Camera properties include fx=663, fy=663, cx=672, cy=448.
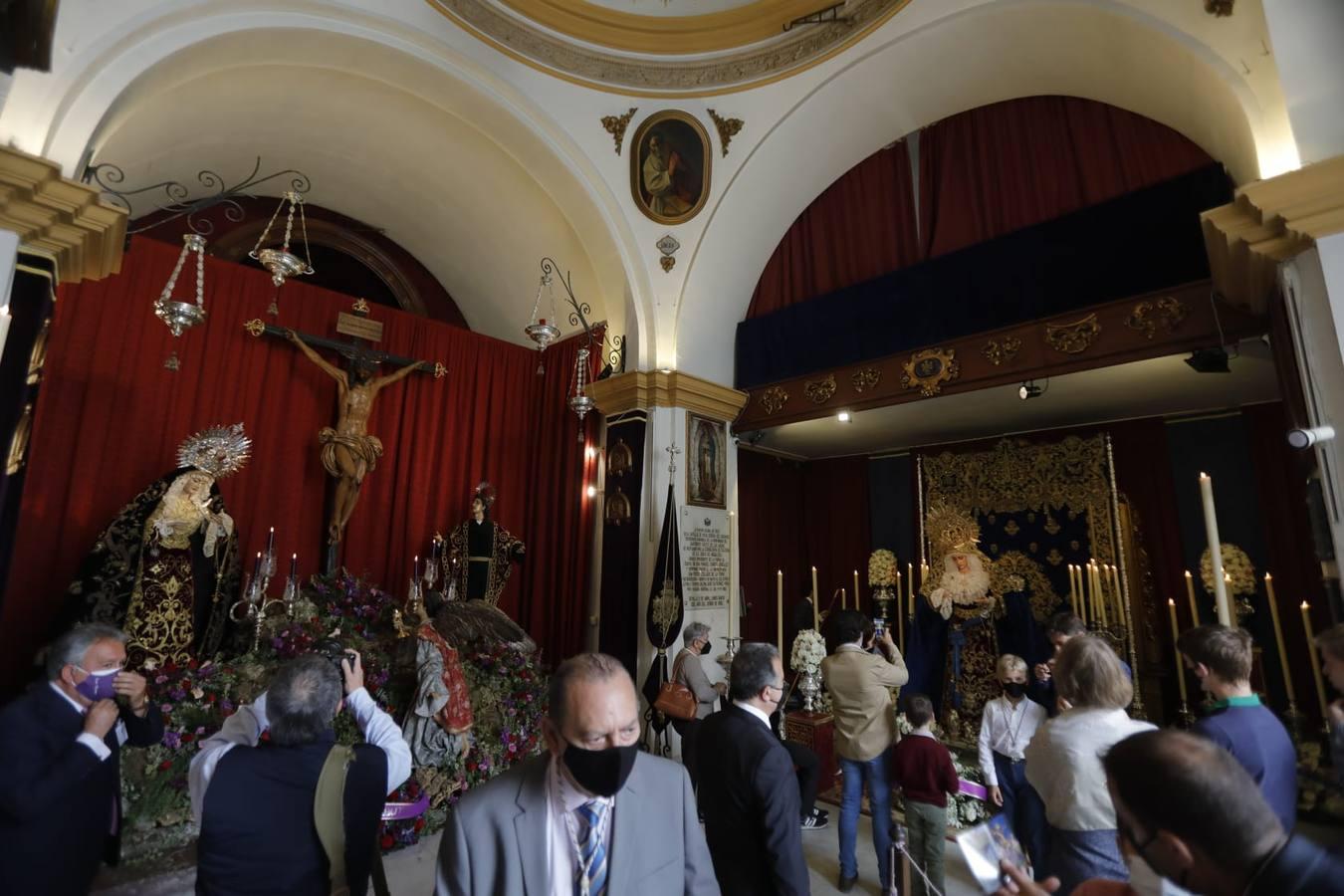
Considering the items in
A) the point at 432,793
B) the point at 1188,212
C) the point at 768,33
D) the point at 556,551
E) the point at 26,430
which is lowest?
the point at 432,793

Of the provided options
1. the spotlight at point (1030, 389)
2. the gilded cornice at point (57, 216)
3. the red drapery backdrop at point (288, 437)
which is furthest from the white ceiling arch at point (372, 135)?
the spotlight at point (1030, 389)

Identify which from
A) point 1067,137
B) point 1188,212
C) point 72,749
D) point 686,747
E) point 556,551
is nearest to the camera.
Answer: point 72,749

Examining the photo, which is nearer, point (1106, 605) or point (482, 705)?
point (482, 705)

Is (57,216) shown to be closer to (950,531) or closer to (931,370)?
(931,370)

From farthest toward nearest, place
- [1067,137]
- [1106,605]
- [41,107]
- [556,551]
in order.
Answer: [556,551], [1106,605], [1067,137], [41,107]

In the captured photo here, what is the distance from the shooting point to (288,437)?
23.0ft

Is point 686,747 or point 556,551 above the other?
point 556,551

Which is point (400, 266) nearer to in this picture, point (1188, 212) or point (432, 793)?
point (432, 793)

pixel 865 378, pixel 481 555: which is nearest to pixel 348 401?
pixel 481 555

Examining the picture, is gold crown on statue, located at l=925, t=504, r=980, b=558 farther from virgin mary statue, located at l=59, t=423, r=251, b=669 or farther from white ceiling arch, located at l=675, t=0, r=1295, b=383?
virgin mary statue, located at l=59, t=423, r=251, b=669

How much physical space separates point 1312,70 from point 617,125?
577 centimetres

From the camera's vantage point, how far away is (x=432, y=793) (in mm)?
4621

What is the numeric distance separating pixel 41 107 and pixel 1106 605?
9.51m

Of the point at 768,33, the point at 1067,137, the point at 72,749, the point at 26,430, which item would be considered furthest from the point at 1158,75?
the point at 26,430
